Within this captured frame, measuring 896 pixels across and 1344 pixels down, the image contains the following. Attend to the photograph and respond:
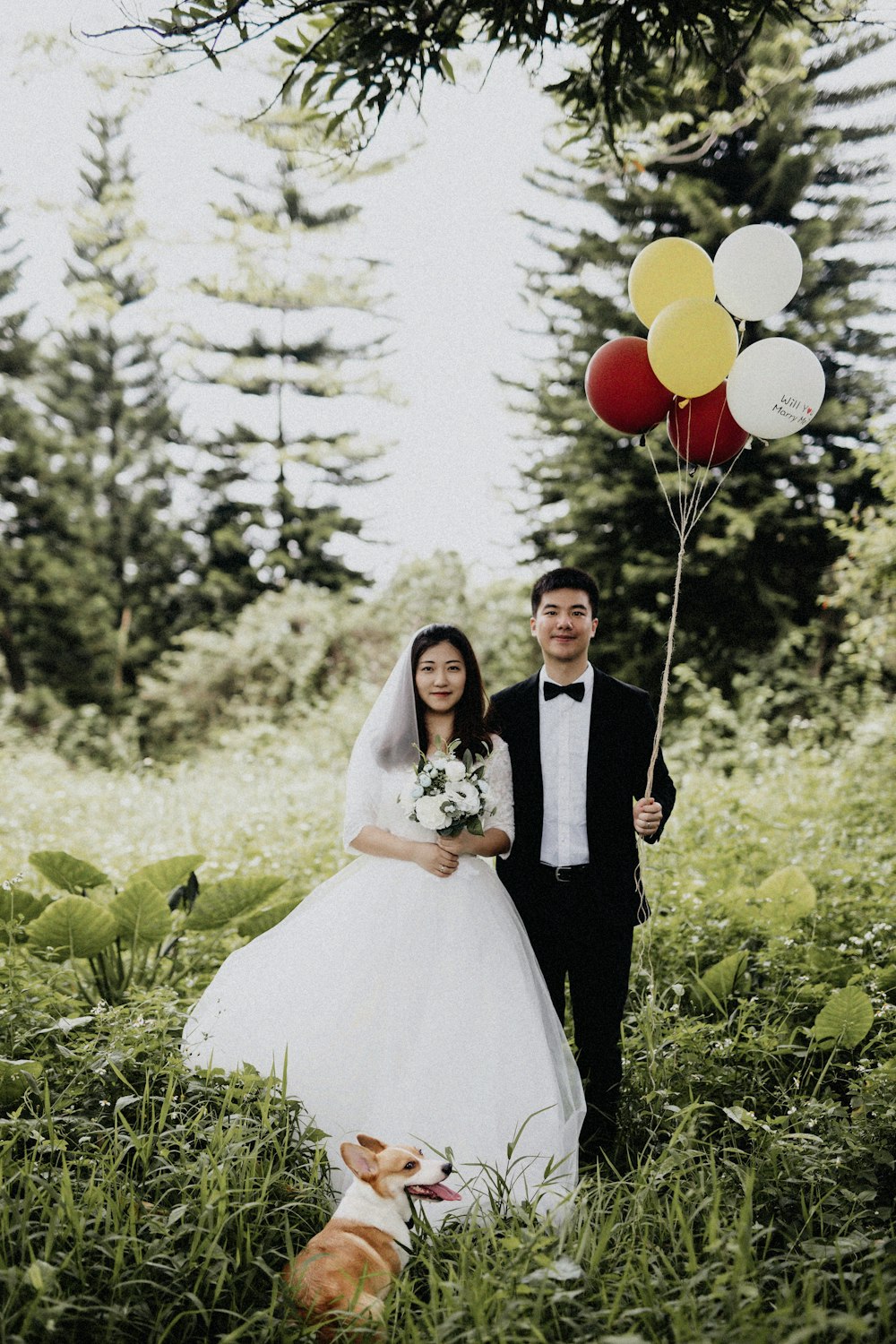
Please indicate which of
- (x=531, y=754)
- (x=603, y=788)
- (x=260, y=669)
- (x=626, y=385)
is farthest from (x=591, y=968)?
(x=260, y=669)

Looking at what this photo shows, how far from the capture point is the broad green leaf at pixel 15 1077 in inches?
114

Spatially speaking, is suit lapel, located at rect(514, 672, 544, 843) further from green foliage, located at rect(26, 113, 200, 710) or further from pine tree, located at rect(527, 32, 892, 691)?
green foliage, located at rect(26, 113, 200, 710)

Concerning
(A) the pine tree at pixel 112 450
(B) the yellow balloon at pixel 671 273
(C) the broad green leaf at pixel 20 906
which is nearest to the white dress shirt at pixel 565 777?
(B) the yellow balloon at pixel 671 273

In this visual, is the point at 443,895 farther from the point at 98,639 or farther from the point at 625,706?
the point at 98,639

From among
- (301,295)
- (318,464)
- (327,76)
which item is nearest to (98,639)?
(318,464)

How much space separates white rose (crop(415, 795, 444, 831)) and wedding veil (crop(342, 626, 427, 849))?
15.0 inches

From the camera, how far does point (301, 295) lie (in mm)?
17500

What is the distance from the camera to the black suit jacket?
136 inches

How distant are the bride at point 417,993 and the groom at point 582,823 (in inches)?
4.5

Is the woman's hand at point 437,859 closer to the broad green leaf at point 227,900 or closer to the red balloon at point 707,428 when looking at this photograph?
the broad green leaf at point 227,900

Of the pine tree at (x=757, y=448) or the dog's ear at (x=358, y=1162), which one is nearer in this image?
the dog's ear at (x=358, y=1162)

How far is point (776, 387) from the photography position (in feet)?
11.3

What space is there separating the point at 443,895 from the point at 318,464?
1546 centimetres

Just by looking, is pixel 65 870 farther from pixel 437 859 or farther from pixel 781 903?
pixel 781 903
